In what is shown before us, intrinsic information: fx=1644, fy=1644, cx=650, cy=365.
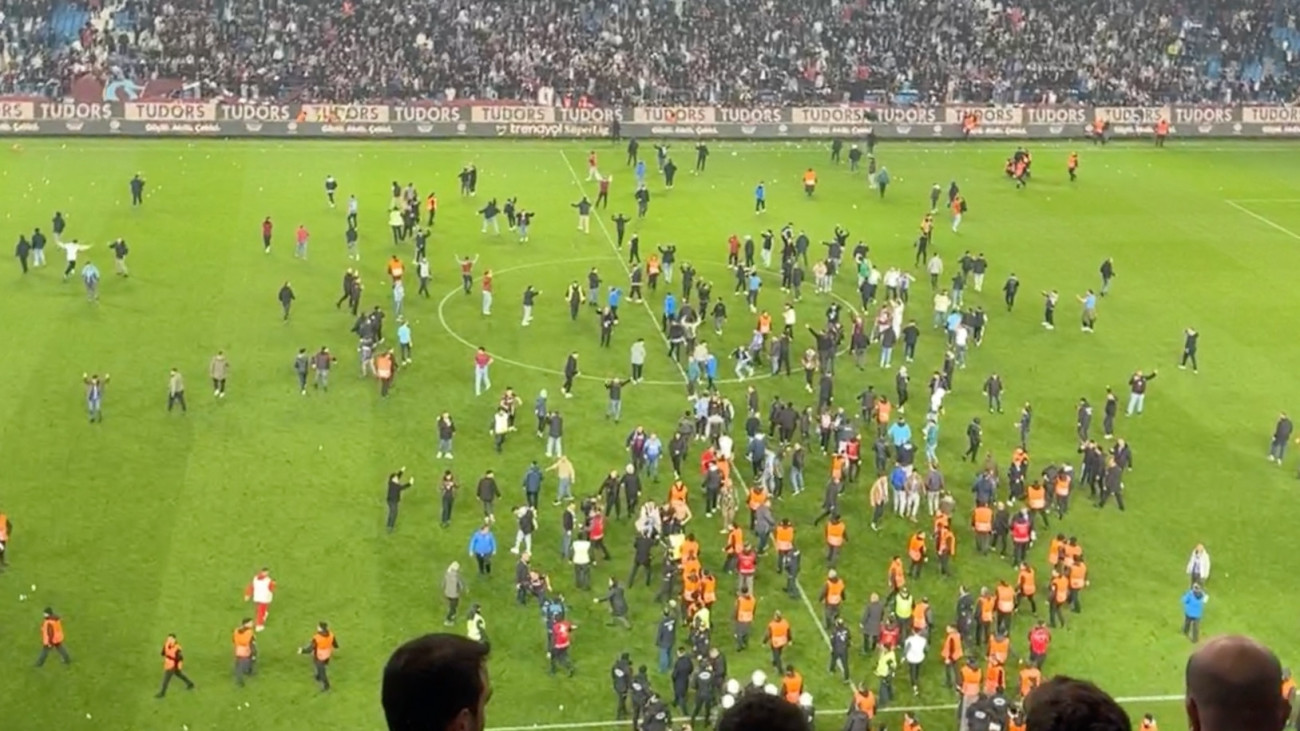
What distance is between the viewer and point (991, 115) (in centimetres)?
7456

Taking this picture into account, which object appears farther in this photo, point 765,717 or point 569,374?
point 569,374

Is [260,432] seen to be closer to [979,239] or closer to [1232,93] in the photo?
[979,239]

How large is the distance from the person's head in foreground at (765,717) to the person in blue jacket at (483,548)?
25.1 meters

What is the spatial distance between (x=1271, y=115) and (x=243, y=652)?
209 feet

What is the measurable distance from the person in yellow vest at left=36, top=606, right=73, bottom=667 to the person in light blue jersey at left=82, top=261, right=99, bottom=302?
68.7 feet

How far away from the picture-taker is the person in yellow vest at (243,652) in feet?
87.6

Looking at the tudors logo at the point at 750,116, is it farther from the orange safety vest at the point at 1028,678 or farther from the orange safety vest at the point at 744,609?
the orange safety vest at the point at 1028,678

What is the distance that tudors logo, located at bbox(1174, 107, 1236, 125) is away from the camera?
75.8 m

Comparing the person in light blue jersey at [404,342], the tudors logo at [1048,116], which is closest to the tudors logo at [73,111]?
the person in light blue jersey at [404,342]

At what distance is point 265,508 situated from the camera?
3381 cm

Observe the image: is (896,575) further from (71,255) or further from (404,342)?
(71,255)

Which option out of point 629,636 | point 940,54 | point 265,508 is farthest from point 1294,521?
point 940,54

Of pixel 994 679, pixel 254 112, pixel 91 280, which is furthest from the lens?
pixel 254 112

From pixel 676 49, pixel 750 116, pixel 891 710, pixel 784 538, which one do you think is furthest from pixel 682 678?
pixel 676 49
